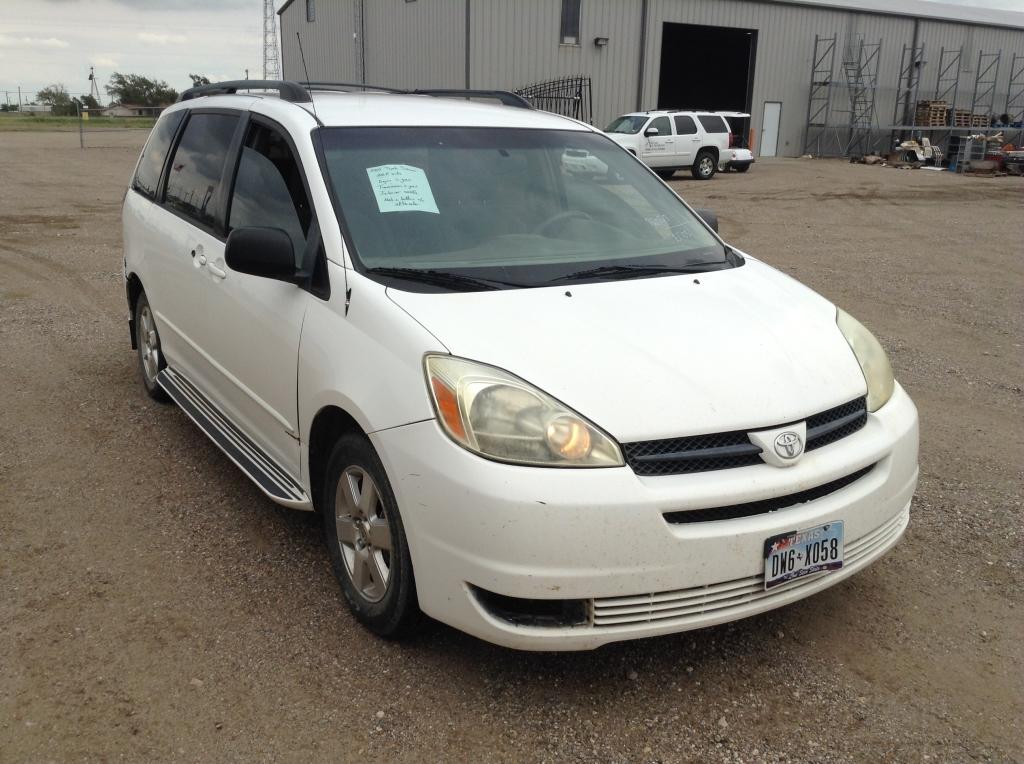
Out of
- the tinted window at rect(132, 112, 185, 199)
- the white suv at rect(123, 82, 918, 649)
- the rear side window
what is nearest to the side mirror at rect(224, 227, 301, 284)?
the white suv at rect(123, 82, 918, 649)

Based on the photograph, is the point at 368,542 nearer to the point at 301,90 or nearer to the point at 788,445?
the point at 788,445

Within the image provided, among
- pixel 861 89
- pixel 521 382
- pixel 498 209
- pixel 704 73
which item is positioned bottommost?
pixel 521 382

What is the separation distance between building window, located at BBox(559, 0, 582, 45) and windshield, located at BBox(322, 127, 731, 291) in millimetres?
27303

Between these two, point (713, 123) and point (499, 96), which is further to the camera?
point (713, 123)

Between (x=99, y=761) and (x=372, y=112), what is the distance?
264 cm

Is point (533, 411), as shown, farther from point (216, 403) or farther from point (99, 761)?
point (216, 403)

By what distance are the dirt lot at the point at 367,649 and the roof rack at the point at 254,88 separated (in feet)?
6.11

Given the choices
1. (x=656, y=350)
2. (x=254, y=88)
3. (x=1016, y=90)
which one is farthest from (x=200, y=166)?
(x=1016, y=90)

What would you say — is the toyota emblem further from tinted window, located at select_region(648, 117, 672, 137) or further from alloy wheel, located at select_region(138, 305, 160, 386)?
tinted window, located at select_region(648, 117, 672, 137)

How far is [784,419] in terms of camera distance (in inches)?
108

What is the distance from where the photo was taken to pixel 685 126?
79.7ft

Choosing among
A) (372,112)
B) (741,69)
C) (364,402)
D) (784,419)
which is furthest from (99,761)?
(741,69)

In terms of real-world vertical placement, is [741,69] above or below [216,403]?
above

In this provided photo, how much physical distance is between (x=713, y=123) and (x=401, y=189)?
23191mm
